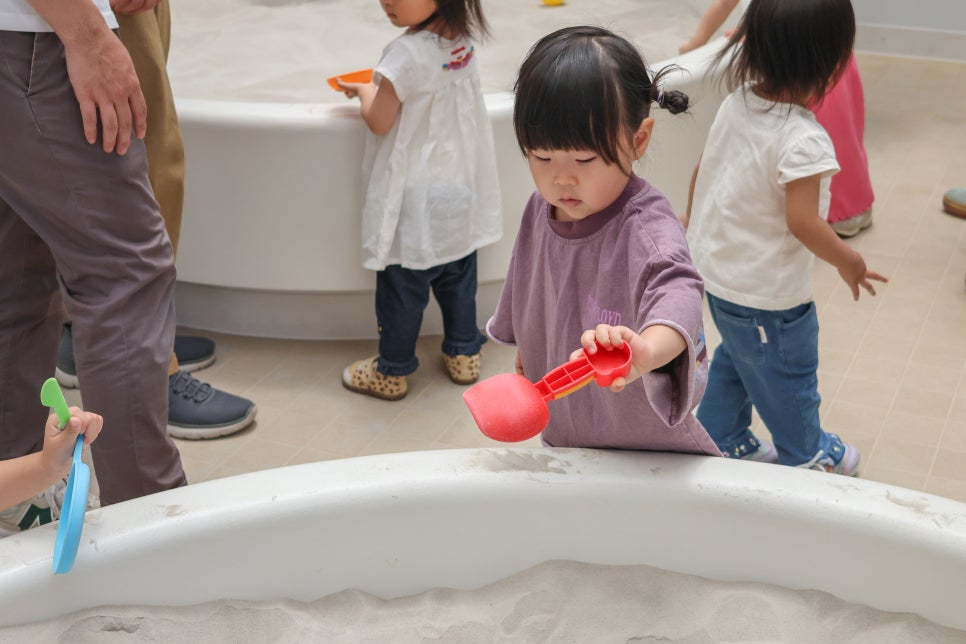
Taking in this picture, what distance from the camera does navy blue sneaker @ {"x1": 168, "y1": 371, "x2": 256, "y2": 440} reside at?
179 centimetres

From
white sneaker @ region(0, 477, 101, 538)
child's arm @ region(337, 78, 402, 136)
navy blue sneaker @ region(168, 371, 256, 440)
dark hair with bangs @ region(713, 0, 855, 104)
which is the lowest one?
navy blue sneaker @ region(168, 371, 256, 440)

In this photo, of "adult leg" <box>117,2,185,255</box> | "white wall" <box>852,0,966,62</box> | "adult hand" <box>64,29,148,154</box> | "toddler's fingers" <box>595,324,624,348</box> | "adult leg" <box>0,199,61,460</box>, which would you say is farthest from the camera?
"white wall" <box>852,0,966,62</box>

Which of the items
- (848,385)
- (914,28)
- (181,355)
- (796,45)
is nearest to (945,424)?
(848,385)

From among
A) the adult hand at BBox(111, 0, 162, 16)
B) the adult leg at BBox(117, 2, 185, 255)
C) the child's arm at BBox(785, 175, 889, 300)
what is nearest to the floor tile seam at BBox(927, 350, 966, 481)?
the child's arm at BBox(785, 175, 889, 300)

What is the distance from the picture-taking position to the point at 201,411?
1796 mm

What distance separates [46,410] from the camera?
1.49 metres

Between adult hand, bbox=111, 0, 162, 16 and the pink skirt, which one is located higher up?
adult hand, bbox=111, 0, 162, 16

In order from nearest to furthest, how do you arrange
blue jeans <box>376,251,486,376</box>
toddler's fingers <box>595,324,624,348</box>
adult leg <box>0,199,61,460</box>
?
toddler's fingers <box>595,324,624,348</box> → adult leg <box>0,199,61,460</box> → blue jeans <box>376,251,486,376</box>

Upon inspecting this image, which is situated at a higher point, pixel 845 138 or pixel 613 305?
pixel 613 305

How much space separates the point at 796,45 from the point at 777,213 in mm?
217

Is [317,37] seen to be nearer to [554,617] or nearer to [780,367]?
[780,367]

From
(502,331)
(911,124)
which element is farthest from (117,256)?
(911,124)

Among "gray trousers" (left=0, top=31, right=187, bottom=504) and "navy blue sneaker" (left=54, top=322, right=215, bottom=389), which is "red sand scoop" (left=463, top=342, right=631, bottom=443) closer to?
"gray trousers" (left=0, top=31, right=187, bottom=504)

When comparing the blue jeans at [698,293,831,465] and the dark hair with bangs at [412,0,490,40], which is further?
the dark hair with bangs at [412,0,490,40]
